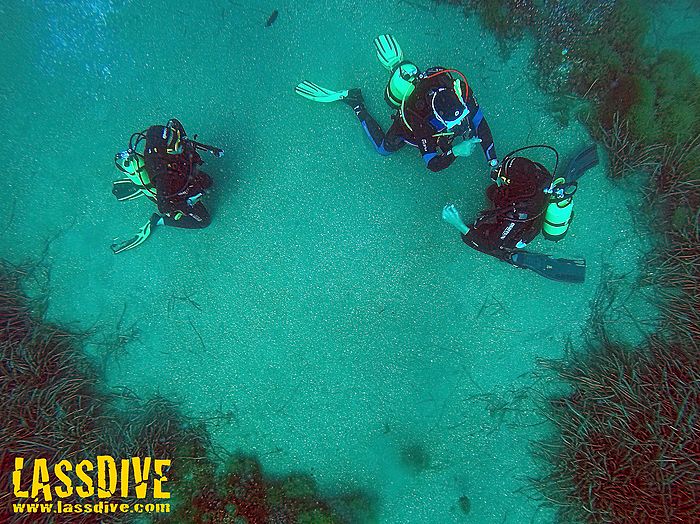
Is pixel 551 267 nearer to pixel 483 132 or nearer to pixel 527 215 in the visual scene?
pixel 527 215

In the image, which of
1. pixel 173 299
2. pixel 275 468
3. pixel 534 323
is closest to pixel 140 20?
pixel 173 299

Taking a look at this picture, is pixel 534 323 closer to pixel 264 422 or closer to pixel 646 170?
pixel 646 170

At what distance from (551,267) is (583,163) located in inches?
44.0

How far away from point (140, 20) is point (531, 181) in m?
4.52

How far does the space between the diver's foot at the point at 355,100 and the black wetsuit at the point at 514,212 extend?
5.27 ft

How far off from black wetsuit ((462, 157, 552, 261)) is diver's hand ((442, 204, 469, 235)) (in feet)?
0.34

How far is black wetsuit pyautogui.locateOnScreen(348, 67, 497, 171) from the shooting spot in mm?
3631

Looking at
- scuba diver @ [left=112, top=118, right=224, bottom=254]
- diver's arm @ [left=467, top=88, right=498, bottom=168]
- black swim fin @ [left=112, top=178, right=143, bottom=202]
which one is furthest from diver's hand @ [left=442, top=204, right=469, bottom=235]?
black swim fin @ [left=112, top=178, right=143, bottom=202]

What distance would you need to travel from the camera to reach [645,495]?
4016 millimetres

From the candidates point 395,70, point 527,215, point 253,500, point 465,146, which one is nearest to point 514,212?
point 527,215

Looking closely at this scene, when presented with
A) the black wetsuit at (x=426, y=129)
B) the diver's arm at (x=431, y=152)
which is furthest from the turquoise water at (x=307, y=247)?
the diver's arm at (x=431, y=152)

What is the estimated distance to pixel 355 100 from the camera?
461 centimetres

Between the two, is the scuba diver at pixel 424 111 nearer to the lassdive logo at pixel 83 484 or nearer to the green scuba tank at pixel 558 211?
the green scuba tank at pixel 558 211

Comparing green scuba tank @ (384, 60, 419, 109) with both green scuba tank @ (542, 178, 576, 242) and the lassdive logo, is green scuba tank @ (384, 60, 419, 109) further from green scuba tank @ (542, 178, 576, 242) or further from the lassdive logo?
the lassdive logo
